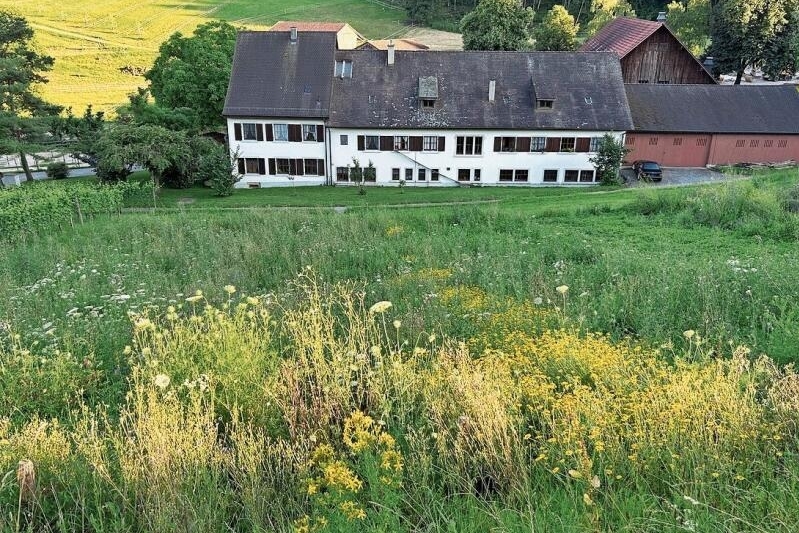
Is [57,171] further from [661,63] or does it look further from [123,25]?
[123,25]

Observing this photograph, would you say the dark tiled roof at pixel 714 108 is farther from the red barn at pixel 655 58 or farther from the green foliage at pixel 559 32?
the green foliage at pixel 559 32

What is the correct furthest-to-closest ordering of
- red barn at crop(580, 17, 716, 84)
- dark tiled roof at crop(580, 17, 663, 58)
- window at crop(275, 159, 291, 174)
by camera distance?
red barn at crop(580, 17, 716, 84) < dark tiled roof at crop(580, 17, 663, 58) < window at crop(275, 159, 291, 174)

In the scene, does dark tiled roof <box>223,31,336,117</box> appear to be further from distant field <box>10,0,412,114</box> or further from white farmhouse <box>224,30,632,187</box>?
distant field <box>10,0,412,114</box>

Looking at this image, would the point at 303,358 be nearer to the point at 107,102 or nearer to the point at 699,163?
the point at 699,163

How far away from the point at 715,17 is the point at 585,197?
41772 mm

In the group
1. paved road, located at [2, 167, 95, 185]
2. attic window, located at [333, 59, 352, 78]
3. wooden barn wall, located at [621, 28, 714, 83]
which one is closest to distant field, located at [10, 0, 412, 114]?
paved road, located at [2, 167, 95, 185]

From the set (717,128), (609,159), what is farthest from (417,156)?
(717,128)

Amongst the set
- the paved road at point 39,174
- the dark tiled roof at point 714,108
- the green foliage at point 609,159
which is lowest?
the paved road at point 39,174

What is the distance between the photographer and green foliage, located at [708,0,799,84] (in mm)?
51969

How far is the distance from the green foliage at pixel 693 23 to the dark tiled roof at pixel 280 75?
42631 millimetres

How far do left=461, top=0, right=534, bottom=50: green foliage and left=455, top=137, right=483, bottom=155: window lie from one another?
70.3 ft

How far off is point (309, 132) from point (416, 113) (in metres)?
7.36

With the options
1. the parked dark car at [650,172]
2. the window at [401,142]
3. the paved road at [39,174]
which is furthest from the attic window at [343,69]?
the paved road at [39,174]

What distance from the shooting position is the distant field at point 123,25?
83062 millimetres
